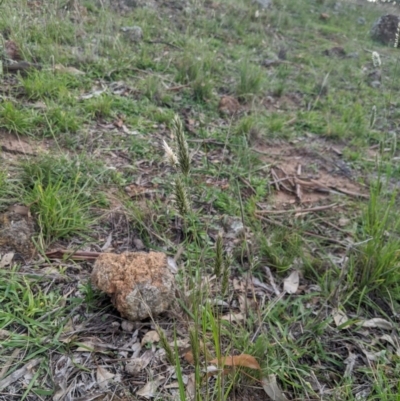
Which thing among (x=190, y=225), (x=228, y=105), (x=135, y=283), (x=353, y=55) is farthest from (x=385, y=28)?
(x=135, y=283)

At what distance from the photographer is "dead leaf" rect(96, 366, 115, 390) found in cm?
135

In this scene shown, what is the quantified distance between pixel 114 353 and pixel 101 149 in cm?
161

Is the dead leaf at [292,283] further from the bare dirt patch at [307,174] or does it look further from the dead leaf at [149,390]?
the dead leaf at [149,390]

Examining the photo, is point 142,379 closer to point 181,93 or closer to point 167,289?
point 167,289

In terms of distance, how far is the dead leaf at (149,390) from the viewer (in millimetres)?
1339

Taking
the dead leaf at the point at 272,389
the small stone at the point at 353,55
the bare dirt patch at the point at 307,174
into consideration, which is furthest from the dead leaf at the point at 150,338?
the small stone at the point at 353,55

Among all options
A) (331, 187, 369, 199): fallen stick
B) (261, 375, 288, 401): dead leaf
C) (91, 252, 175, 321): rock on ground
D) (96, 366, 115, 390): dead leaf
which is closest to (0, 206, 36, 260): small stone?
(91, 252, 175, 321): rock on ground

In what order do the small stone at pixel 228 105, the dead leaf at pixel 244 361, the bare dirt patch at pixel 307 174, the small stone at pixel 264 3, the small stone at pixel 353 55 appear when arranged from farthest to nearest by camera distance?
the small stone at pixel 264 3 → the small stone at pixel 353 55 → the small stone at pixel 228 105 → the bare dirt patch at pixel 307 174 → the dead leaf at pixel 244 361

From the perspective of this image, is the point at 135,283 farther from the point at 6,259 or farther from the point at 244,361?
the point at 6,259

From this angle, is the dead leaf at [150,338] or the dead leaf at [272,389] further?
the dead leaf at [150,338]

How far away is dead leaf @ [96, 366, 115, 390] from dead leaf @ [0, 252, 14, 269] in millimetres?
665

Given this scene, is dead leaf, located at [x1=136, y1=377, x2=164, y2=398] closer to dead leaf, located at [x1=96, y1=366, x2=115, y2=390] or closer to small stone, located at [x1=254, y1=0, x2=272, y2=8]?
dead leaf, located at [x1=96, y1=366, x2=115, y2=390]

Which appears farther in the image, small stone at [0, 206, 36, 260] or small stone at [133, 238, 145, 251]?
small stone at [133, 238, 145, 251]

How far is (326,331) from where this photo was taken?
1684 millimetres
